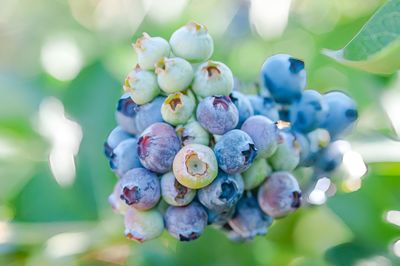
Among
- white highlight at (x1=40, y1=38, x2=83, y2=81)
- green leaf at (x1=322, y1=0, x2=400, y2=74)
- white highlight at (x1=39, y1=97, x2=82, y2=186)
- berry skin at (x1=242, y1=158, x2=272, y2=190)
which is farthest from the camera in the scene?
white highlight at (x1=40, y1=38, x2=83, y2=81)

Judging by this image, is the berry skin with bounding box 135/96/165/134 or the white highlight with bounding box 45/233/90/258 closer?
the berry skin with bounding box 135/96/165/134

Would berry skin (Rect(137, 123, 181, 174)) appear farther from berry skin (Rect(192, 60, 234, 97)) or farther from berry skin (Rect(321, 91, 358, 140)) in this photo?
berry skin (Rect(321, 91, 358, 140))

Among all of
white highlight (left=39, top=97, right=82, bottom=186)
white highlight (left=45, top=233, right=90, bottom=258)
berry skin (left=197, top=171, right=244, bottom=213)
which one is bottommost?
white highlight (left=45, top=233, right=90, bottom=258)

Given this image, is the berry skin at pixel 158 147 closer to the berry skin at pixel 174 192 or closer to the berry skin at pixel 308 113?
the berry skin at pixel 174 192

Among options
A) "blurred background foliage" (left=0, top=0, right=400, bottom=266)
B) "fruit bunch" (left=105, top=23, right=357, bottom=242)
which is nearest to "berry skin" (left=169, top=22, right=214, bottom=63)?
"fruit bunch" (left=105, top=23, right=357, bottom=242)

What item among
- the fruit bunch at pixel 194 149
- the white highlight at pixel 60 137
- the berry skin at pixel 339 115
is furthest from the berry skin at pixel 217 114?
the white highlight at pixel 60 137

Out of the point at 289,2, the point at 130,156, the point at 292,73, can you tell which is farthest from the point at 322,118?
the point at 289,2

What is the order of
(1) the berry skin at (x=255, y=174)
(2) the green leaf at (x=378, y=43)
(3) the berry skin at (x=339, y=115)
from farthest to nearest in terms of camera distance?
(3) the berry skin at (x=339, y=115) → (1) the berry skin at (x=255, y=174) → (2) the green leaf at (x=378, y=43)
